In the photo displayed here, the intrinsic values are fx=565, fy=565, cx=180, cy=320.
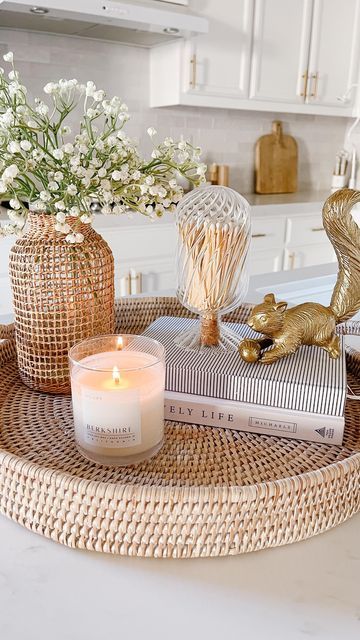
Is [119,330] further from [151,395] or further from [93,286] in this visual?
[151,395]

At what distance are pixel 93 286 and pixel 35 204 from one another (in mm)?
131

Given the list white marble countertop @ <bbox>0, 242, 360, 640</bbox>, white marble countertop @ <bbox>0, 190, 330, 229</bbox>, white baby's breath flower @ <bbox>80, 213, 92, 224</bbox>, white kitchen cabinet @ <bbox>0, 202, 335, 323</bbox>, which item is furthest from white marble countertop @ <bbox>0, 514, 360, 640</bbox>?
white marble countertop @ <bbox>0, 190, 330, 229</bbox>

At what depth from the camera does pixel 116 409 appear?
59cm

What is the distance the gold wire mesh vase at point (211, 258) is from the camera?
2.42 ft

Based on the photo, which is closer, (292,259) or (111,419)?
(111,419)

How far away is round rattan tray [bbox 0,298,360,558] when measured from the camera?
0.51m

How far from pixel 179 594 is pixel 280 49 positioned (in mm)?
3144

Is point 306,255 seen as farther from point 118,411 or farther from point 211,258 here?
point 118,411

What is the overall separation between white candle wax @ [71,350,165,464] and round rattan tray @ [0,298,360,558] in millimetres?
21

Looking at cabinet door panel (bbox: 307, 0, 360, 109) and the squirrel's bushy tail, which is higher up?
cabinet door panel (bbox: 307, 0, 360, 109)

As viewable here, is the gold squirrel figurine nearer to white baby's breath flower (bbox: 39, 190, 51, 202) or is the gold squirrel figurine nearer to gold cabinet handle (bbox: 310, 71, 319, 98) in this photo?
white baby's breath flower (bbox: 39, 190, 51, 202)

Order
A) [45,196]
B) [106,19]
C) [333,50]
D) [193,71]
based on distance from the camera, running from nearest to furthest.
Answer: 1. [45,196]
2. [106,19]
3. [193,71]
4. [333,50]

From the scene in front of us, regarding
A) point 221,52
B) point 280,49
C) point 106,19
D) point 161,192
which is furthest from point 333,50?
point 161,192

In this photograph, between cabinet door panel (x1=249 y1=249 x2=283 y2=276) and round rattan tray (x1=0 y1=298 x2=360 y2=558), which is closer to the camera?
round rattan tray (x1=0 y1=298 x2=360 y2=558)
